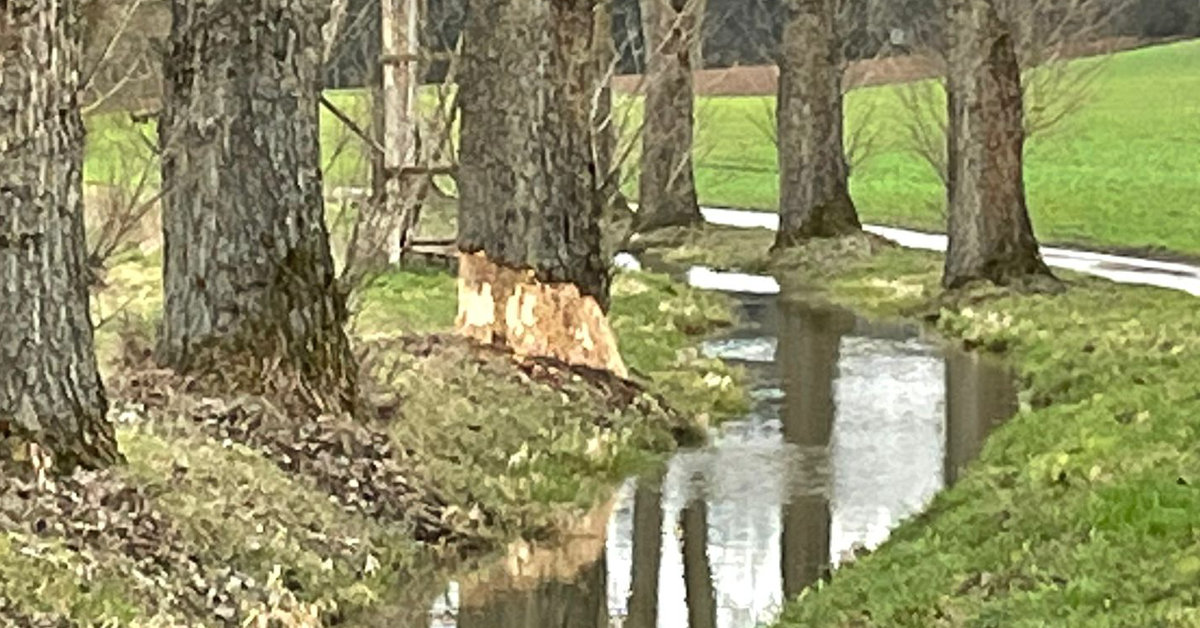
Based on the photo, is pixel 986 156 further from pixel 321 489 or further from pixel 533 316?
pixel 321 489

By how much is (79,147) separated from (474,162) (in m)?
6.84

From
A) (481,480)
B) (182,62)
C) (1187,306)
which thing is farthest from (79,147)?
(1187,306)

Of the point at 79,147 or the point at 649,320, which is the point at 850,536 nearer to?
the point at 79,147

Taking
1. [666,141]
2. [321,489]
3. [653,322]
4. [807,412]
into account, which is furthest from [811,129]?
[321,489]

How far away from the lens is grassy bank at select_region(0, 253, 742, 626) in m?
9.12

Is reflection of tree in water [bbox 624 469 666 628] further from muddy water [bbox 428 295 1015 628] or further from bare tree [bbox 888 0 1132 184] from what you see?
bare tree [bbox 888 0 1132 184]

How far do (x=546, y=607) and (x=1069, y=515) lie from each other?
2584mm

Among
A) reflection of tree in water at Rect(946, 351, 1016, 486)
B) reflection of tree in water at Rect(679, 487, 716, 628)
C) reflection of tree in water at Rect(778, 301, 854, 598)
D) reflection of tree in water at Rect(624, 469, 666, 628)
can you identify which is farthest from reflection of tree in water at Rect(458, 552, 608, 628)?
reflection of tree in water at Rect(946, 351, 1016, 486)

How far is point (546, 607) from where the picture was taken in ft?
34.6

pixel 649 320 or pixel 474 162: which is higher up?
pixel 474 162

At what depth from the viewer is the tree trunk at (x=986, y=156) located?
2333cm

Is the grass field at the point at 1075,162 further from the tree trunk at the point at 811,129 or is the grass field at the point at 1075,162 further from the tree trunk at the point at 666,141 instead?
the tree trunk at the point at 666,141

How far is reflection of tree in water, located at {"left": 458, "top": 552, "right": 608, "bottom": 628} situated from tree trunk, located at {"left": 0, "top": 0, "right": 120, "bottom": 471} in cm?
200

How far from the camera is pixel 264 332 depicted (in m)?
12.4
